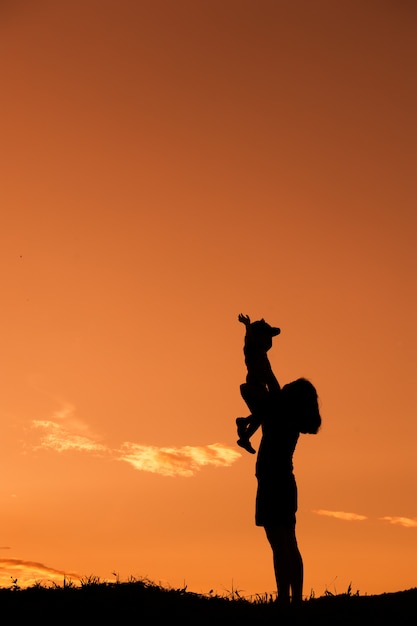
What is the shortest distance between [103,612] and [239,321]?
350 centimetres

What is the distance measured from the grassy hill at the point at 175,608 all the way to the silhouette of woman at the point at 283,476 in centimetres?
44

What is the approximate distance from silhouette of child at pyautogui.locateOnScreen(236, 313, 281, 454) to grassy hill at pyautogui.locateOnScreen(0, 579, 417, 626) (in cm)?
178

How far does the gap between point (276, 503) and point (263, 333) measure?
1.85 m

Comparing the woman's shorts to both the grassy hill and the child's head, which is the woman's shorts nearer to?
the grassy hill

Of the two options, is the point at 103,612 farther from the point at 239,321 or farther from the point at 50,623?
the point at 239,321

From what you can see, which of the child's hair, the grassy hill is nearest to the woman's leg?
the grassy hill

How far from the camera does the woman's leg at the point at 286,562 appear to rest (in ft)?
28.1

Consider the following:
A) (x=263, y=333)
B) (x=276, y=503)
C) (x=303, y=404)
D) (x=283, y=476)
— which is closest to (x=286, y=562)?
(x=276, y=503)

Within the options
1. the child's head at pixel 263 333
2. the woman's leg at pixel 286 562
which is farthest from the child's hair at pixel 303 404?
the woman's leg at pixel 286 562

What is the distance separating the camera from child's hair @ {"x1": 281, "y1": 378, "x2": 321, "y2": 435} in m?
8.85

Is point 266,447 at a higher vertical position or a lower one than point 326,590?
higher

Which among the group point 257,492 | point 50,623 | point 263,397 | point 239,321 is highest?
point 239,321

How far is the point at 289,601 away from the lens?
8.75 metres

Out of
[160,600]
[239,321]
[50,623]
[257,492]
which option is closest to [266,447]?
[257,492]
